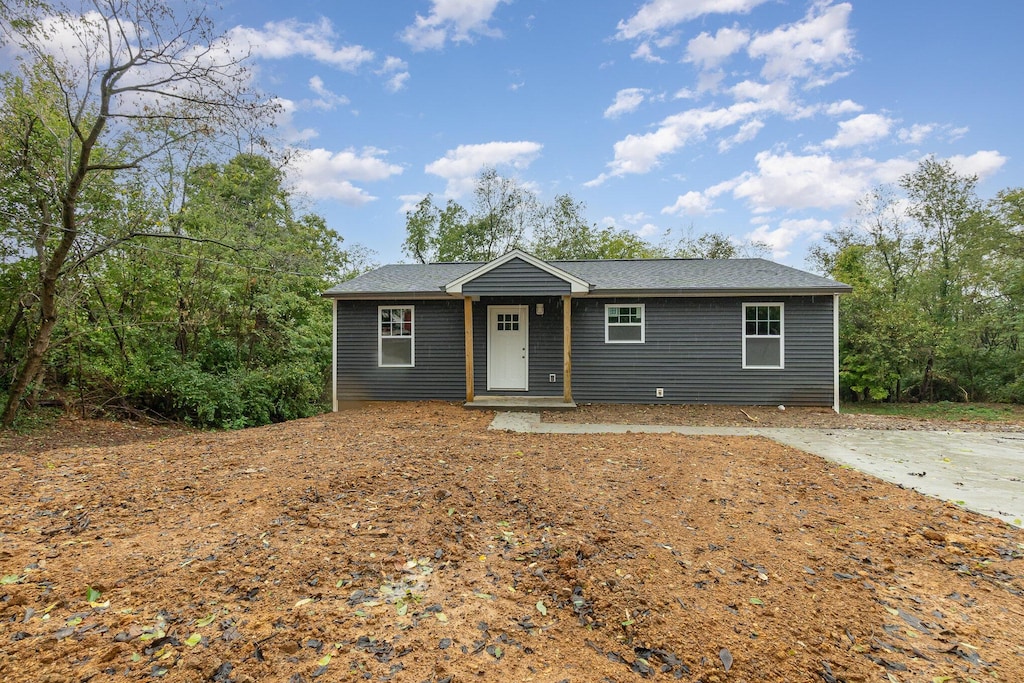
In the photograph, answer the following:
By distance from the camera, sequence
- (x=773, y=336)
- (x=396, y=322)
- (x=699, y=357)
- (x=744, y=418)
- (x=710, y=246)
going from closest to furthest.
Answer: (x=744, y=418)
(x=773, y=336)
(x=699, y=357)
(x=396, y=322)
(x=710, y=246)

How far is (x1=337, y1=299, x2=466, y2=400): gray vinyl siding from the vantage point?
10.9 metres

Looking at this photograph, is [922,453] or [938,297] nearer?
[922,453]

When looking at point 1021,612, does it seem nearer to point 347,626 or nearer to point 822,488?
point 822,488

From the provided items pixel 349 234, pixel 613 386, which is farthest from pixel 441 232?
pixel 613 386

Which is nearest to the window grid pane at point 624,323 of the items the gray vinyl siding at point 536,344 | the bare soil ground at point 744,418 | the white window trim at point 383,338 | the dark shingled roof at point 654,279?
the dark shingled roof at point 654,279

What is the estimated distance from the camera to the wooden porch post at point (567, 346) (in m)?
9.91

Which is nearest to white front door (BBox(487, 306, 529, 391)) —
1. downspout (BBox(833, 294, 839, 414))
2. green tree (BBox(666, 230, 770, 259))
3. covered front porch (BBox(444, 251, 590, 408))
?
covered front porch (BBox(444, 251, 590, 408))

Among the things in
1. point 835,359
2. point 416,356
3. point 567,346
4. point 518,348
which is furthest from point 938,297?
point 416,356

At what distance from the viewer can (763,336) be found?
34.0 feet

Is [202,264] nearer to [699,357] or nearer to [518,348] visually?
[518,348]

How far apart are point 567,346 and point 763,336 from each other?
14.8ft

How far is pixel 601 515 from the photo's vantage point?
11.1ft

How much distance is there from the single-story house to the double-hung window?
23 millimetres

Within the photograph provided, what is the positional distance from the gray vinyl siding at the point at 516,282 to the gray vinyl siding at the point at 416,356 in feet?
4.73
